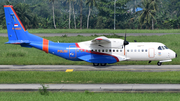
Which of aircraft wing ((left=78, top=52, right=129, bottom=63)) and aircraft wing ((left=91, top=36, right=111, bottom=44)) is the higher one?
aircraft wing ((left=91, top=36, right=111, bottom=44))

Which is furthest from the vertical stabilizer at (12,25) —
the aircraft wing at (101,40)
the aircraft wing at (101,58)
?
the aircraft wing at (101,40)

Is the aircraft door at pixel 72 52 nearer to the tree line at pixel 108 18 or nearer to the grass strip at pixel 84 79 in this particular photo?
the grass strip at pixel 84 79

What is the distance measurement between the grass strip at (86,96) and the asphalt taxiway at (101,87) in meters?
0.87

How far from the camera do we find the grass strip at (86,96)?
1470 centimetres

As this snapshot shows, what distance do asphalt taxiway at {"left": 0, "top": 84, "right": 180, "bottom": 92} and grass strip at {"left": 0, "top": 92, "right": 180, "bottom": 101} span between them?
872 mm

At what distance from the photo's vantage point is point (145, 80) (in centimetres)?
2070

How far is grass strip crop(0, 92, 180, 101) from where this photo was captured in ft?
48.2

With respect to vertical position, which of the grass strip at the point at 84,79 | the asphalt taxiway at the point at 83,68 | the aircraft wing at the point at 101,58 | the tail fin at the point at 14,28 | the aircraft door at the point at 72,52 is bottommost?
the asphalt taxiway at the point at 83,68

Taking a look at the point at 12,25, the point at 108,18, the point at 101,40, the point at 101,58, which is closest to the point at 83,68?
the point at 101,58

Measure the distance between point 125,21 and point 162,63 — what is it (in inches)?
2580

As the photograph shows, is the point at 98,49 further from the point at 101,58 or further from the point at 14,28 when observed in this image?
the point at 14,28

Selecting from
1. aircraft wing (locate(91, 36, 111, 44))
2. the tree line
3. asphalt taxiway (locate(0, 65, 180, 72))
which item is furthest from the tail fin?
the tree line

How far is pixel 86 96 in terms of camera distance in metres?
15.6

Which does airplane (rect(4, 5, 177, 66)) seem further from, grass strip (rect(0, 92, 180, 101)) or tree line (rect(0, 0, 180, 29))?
tree line (rect(0, 0, 180, 29))
